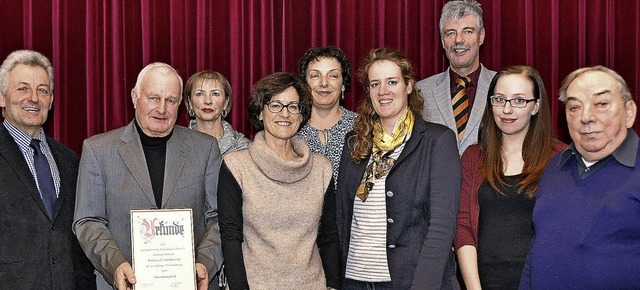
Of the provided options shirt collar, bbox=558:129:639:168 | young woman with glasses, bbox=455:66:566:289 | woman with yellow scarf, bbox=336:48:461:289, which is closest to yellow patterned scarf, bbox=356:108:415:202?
woman with yellow scarf, bbox=336:48:461:289

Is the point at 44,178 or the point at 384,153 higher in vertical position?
the point at 384,153

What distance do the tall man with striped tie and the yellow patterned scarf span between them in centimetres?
83

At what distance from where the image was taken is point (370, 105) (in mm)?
3414

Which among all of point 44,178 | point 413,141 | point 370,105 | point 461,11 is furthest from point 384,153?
point 44,178

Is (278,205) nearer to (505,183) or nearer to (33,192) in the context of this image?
(505,183)

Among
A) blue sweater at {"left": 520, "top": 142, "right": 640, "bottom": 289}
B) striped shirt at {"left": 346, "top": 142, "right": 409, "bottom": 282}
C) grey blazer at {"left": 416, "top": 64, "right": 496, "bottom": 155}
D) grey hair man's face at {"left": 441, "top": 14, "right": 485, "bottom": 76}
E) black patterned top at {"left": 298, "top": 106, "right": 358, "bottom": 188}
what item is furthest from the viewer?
grey hair man's face at {"left": 441, "top": 14, "right": 485, "bottom": 76}

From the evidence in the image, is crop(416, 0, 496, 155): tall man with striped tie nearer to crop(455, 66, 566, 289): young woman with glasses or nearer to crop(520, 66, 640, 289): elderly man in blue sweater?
crop(455, 66, 566, 289): young woman with glasses

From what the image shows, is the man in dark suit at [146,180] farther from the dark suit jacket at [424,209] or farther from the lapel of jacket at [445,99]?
the lapel of jacket at [445,99]

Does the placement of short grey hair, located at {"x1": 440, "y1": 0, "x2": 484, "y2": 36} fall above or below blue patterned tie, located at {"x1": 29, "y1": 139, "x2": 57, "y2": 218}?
above

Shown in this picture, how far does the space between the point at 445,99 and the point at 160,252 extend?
2004 millimetres

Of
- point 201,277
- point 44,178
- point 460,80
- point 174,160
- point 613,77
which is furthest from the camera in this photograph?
point 460,80

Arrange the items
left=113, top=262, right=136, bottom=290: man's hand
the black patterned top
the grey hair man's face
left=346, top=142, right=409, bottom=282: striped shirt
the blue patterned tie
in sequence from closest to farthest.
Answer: left=113, top=262, right=136, bottom=290: man's hand → left=346, top=142, right=409, bottom=282: striped shirt → the blue patterned tie → the black patterned top → the grey hair man's face

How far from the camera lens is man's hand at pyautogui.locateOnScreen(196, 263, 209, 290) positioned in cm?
300

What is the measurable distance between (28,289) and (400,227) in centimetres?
176
